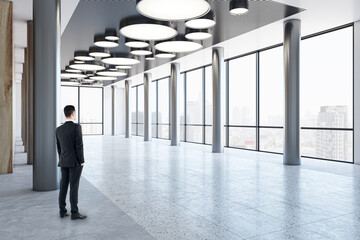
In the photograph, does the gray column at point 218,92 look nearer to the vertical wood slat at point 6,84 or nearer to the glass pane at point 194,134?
the glass pane at point 194,134

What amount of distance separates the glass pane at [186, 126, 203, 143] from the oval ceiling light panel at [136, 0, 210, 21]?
17.5m

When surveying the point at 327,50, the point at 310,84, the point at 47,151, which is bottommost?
the point at 47,151

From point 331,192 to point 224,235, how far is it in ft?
16.7

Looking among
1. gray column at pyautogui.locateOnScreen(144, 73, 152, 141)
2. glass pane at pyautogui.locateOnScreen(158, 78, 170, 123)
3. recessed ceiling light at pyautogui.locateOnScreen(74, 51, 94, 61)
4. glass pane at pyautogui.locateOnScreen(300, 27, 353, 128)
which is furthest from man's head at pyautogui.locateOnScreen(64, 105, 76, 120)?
glass pane at pyautogui.locateOnScreen(158, 78, 170, 123)

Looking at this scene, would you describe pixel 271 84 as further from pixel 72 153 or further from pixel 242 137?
pixel 72 153

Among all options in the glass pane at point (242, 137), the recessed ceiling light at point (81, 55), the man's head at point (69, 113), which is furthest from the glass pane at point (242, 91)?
the man's head at point (69, 113)

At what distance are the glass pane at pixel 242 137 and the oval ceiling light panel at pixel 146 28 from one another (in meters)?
10.4

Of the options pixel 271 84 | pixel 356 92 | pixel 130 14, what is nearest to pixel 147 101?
pixel 271 84

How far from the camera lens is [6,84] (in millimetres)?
12547

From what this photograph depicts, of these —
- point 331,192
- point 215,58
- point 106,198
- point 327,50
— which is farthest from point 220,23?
point 106,198

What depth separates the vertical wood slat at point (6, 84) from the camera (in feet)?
40.9

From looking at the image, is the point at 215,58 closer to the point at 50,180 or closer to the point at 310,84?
the point at 310,84

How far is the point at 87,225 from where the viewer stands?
20.9 feet

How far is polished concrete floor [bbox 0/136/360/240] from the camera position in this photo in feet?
19.9
